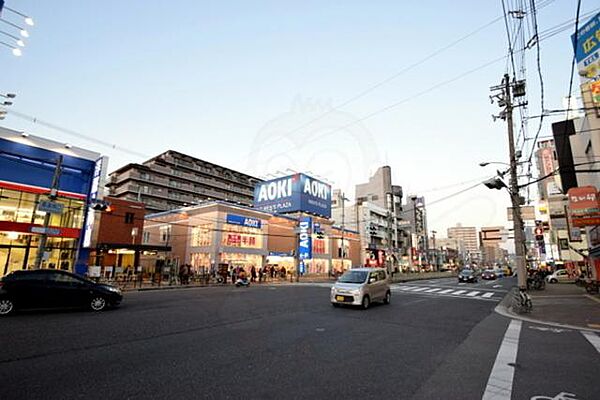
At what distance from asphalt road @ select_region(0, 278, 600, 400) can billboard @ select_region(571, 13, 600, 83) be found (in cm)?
1035

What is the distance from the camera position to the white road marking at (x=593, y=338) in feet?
24.9

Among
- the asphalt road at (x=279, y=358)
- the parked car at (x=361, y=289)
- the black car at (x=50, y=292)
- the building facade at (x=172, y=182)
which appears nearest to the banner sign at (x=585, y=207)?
the asphalt road at (x=279, y=358)

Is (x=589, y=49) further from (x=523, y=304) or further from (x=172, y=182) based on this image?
(x=172, y=182)

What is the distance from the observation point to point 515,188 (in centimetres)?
1452

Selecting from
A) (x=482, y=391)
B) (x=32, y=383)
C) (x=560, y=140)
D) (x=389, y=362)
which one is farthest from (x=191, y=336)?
(x=560, y=140)

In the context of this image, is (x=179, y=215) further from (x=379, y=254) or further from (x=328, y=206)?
(x=379, y=254)

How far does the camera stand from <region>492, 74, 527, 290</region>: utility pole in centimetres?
1423

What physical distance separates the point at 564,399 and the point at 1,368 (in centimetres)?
915

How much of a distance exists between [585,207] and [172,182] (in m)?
65.2

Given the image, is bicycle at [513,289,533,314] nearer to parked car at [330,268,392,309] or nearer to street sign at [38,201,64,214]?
parked car at [330,268,392,309]

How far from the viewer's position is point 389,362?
19.5 feet

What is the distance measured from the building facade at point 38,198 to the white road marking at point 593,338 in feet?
91.3

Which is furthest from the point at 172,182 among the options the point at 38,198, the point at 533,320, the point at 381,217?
the point at 533,320

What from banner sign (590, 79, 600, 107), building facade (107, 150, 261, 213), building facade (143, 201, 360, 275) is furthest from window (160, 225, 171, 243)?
banner sign (590, 79, 600, 107)
